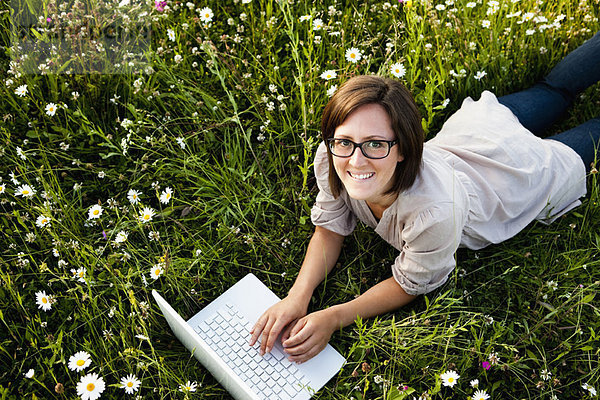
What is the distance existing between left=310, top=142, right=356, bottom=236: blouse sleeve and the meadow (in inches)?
8.5

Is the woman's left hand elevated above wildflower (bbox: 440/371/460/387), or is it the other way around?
the woman's left hand

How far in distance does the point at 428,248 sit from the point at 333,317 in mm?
506

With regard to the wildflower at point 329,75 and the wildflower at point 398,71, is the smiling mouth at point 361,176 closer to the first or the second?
the wildflower at point 329,75

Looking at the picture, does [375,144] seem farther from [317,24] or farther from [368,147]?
[317,24]

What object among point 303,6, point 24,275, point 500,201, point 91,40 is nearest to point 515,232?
point 500,201

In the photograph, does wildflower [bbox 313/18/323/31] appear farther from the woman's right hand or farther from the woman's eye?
the woman's right hand

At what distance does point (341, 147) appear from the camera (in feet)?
5.98

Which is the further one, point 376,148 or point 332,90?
point 332,90

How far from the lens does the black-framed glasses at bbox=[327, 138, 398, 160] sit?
5.71 ft

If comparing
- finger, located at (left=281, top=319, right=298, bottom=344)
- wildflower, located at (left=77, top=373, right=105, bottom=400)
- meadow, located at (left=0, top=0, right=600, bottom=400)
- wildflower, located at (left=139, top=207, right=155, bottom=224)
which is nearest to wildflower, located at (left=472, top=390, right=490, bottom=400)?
meadow, located at (left=0, top=0, right=600, bottom=400)

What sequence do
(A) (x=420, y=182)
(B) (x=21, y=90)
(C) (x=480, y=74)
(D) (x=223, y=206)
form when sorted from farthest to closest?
(C) (x=480, y=74), (B) (x=21, y=90), (D) (x=223, y=206), (A) (x=420, y=182)

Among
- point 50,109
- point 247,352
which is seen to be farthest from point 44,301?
point 50,109

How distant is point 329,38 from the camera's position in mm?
3139

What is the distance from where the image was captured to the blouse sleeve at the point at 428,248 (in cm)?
185
